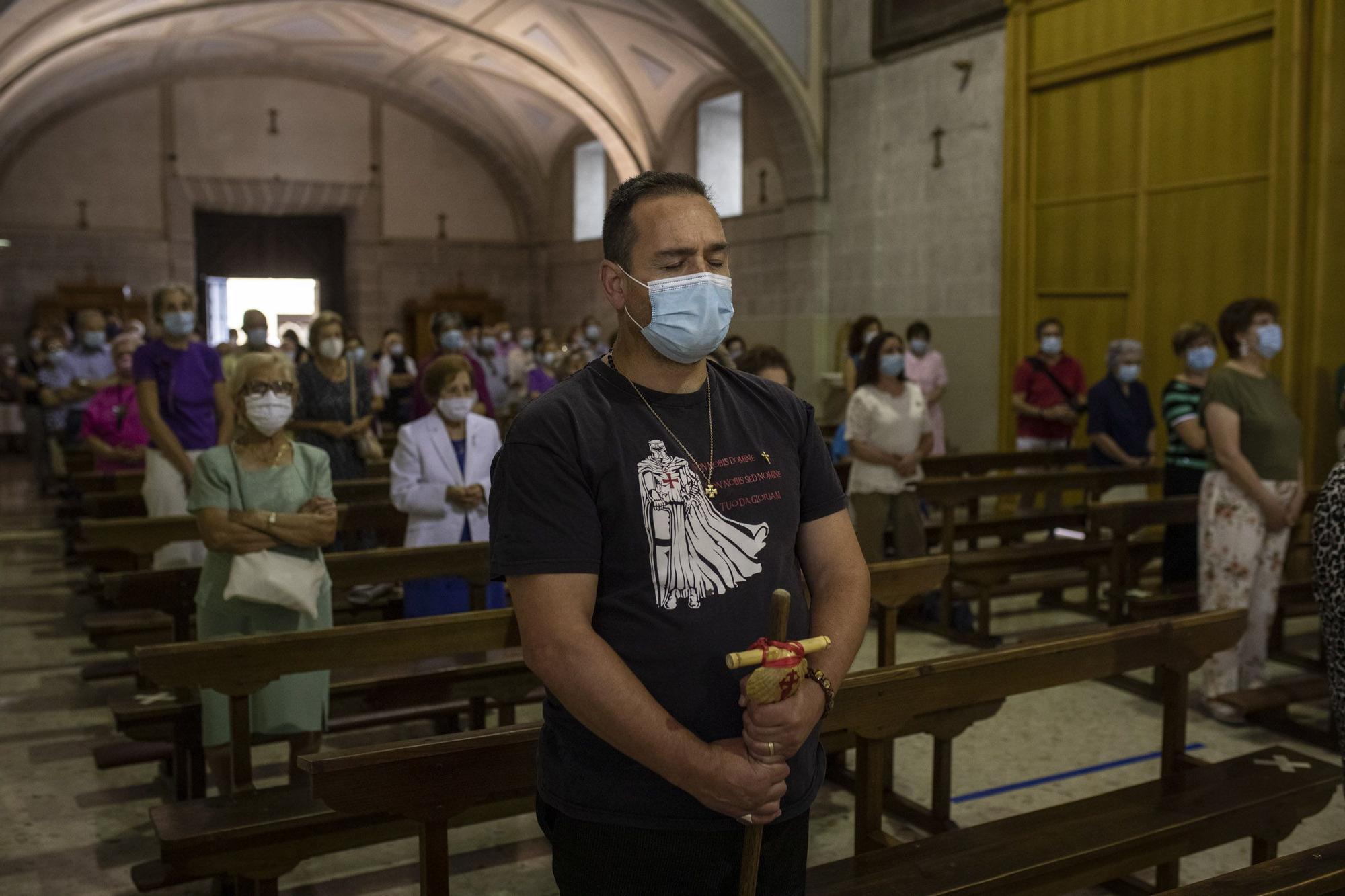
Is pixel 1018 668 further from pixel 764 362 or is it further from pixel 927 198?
pixel 927 198

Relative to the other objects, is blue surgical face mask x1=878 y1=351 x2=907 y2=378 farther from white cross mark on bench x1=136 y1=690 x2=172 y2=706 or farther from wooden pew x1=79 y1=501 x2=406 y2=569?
white cross mark on bench x1=136 y1=690 x2=172 y2=706

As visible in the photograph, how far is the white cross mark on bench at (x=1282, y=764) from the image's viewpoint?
10.8 ft

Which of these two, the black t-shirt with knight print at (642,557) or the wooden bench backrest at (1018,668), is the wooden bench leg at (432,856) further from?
the wooden bench backrest at (1018,668)

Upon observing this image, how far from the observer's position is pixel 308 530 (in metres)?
3.65

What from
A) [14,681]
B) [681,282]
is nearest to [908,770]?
[681,282]

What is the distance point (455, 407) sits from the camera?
15.5 feet

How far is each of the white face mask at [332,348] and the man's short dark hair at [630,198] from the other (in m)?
4.33

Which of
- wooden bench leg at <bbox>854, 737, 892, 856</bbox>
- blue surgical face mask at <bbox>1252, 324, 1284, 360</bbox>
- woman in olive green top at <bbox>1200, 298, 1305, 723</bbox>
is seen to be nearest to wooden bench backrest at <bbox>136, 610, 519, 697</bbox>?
wooden bench leg at <bbox>854, 737, 892, 856</bbox>

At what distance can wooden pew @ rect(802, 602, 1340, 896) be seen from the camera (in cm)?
268

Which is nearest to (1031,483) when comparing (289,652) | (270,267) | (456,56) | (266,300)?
(289,652)

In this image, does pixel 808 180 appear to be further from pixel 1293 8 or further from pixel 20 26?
pixel 20 26

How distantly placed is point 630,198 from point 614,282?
13 centimetres

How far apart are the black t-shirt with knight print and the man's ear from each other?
15 cm

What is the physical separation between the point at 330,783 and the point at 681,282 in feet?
3.87
